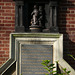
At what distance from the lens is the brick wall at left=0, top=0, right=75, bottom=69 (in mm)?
4125

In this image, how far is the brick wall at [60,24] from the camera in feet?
13.5

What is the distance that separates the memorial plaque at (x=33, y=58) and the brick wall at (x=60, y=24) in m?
0.74

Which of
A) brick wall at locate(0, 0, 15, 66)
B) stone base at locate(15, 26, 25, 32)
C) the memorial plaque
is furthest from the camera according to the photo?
brick wall at locate(0, 0, 15, 66)

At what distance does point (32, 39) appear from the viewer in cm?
362

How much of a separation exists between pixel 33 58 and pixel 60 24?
127cm

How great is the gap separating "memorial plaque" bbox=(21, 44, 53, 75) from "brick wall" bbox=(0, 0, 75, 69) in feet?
2.44

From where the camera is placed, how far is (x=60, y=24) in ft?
13.7

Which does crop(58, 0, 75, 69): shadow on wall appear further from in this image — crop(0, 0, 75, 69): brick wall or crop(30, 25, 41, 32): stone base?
crop(30, 25, 41, 32): stone base

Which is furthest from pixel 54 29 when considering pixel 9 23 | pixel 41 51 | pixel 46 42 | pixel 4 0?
pixel 4 0

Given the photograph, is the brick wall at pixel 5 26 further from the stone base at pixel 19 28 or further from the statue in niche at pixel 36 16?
the statue in niche at pixel 36 16

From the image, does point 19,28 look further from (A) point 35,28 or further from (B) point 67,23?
(B) point 67,23

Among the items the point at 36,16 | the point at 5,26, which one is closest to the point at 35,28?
the point at 36,16

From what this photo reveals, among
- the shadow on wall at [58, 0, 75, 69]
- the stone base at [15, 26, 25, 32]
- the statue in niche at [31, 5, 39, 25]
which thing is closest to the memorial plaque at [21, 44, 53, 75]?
the stone base at [15, 26, 25, 32]

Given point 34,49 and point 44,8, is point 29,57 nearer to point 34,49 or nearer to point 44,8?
point 34,49
